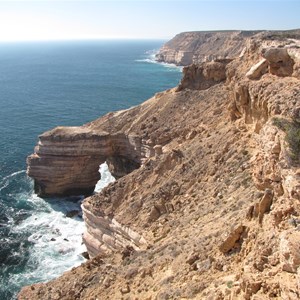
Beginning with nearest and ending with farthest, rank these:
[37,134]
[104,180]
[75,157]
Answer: [75,157] → [104,180] → [37,134]

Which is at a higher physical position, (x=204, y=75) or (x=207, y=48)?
(x=207, y=48)

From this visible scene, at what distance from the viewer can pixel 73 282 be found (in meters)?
24.7

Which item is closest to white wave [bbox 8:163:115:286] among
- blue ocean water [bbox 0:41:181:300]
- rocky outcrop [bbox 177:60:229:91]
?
blue ocean water [bbox 0:41:181:300]

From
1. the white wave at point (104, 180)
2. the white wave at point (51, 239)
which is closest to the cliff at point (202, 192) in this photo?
the white wave at point (51, 239)

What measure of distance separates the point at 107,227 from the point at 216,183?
10.5 m

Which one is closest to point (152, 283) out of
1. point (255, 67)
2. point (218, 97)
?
point (255, 67)

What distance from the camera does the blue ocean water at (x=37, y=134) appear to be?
126ft

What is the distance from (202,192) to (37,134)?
49462mm

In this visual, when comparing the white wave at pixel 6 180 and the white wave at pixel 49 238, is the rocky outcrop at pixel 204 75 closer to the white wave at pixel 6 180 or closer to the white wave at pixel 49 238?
the white wave at pixel 49 238

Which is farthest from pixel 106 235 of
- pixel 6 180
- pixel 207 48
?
pixel 207 48

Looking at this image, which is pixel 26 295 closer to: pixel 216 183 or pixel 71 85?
pixel 216 183

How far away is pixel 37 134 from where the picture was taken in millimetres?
72000

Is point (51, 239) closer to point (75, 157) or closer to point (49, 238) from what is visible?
point (49, 238)

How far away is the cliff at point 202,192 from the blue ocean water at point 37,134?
206 inches
